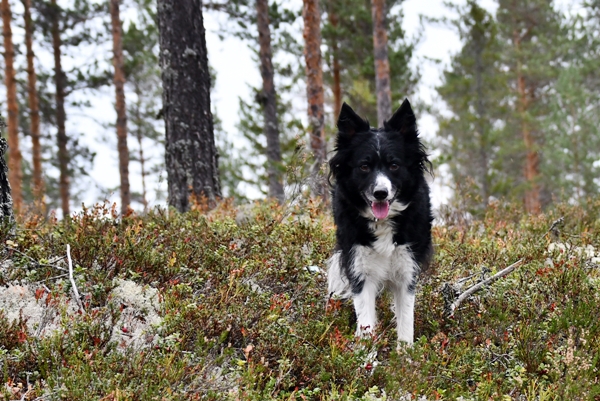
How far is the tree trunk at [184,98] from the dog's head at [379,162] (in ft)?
13.1

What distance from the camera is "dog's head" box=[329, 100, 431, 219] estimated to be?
4363 millimetres

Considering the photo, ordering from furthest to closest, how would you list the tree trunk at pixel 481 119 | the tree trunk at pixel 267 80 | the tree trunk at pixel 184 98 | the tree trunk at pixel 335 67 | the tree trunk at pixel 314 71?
1. the tree trunk at pixel 481 119
2. the tree trunk at pixel 335 67
3. the tree trunk at pixel 267 80
4. the tree trunk at pixel 314 71
5. the tree trunk at pixel 184 98

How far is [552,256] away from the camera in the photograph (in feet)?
18.0

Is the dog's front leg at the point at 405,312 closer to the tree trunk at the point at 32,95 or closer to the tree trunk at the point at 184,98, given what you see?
the tree trunk at the point at 184,98

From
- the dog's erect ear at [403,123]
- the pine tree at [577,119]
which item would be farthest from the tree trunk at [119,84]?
the pine tree at [577,119]

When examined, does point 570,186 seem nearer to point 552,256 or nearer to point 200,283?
point 552,256

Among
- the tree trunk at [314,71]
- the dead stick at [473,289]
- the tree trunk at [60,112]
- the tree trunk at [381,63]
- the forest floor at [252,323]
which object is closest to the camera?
the forest floor at [252,323]

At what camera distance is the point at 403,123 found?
15.8 ft

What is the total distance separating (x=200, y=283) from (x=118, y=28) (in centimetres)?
1679

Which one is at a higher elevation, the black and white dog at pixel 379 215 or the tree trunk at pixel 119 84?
the tree trunk at pixel 119 84

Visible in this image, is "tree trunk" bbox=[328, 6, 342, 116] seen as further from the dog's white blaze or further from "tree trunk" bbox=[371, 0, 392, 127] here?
the dog's white blaze

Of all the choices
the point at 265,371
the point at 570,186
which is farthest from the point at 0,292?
the point at 570,186

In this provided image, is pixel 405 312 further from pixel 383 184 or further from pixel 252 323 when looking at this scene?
pixel 252 323

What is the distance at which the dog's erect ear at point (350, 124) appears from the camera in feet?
15.6
